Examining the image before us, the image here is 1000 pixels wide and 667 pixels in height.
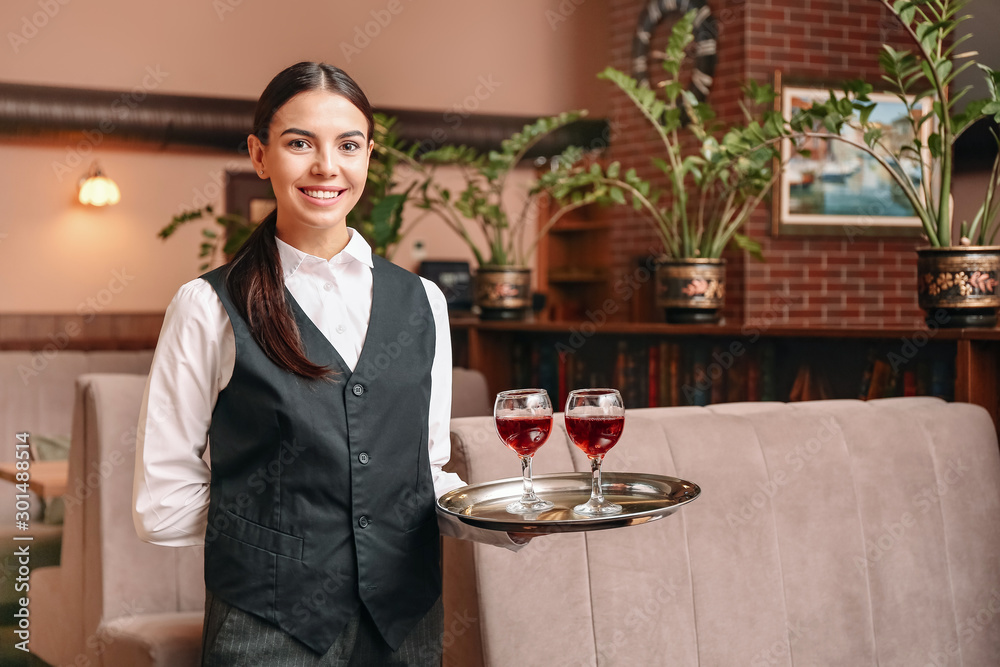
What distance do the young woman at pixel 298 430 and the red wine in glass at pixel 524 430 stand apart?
0.39 ft

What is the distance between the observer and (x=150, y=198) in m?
7.12

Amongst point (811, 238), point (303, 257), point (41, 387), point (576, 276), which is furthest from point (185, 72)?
point (303, 257)

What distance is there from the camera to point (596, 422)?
135 cm

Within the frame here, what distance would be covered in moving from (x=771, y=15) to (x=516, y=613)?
484 cm

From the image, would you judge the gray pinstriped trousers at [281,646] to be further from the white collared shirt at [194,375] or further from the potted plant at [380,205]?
the potted plant at [380,205]

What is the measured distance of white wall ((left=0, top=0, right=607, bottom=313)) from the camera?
21.9 feet

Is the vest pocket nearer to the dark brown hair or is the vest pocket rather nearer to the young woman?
the young woman

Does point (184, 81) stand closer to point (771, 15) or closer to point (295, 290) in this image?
point (771, 15)

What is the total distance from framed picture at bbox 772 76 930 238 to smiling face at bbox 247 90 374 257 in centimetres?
445

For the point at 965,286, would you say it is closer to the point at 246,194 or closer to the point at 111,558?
the point at 111,558

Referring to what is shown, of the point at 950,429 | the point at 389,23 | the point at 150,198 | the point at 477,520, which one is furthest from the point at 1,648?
the point at 389,23

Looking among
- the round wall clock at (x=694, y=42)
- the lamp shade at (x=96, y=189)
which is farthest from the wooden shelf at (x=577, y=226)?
the lamp shade at (x=96, y=189)

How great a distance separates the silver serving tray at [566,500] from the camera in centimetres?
119

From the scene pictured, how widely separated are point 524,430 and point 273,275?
0.40 meters
